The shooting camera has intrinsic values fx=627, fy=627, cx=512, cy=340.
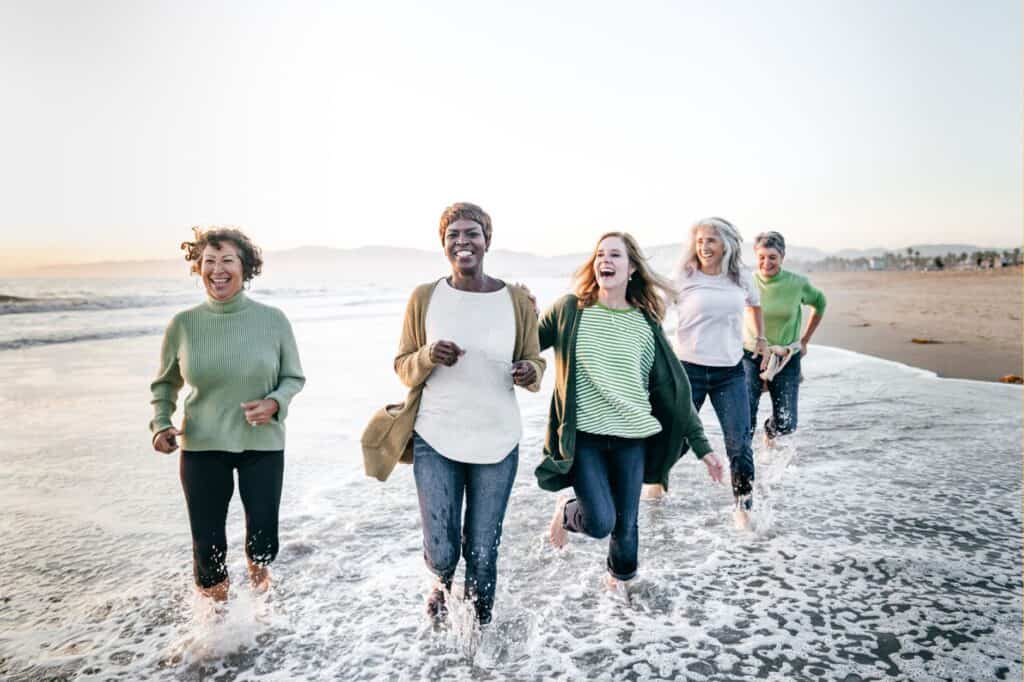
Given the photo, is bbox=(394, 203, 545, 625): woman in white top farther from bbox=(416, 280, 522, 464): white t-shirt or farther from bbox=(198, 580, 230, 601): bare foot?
bbox=(198, 580, 230, 601): bare foot

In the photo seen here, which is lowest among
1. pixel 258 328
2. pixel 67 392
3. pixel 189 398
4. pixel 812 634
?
pixel 812 634

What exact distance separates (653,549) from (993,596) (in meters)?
2.06

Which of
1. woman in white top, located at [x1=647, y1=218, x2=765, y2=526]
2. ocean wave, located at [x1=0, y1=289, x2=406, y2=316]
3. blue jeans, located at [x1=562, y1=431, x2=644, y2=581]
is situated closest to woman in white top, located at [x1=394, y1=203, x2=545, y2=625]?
blue jeans, located at [x1=562, y1=431, x2=644, y2=581]

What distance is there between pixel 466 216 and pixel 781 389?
4.38 meters

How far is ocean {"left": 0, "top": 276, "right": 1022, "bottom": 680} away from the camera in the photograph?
10.7 ft

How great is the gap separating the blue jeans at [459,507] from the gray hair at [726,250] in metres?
2.65

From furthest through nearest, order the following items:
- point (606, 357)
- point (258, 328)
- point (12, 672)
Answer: point (606, 357) → point (258, 328) → point (12, 672)

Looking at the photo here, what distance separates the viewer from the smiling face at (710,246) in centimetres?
488

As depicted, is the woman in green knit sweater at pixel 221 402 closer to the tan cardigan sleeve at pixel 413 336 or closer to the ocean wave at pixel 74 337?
the tan cardigan sleeve at pixel 413 336

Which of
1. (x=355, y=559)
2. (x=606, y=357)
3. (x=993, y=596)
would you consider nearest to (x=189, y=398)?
(x=355, y=559)

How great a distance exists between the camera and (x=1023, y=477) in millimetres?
6062

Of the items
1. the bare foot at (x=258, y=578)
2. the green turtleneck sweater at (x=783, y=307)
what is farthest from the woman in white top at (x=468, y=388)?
the green turtleneck sweater at (x=783, y=307)

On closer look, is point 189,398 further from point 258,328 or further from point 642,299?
point 642,299

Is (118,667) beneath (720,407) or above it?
beneath
